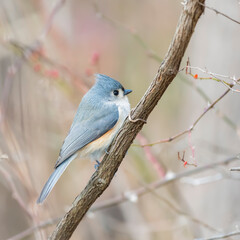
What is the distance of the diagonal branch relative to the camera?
1.96m

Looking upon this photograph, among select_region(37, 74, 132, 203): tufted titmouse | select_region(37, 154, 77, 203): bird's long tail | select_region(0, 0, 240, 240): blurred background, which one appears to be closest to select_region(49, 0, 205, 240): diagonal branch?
select_region(37, 154, 77, 203): bird's long tail

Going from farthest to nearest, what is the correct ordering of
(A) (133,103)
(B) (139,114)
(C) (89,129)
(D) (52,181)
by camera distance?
(A) (133,103) → (C) (89,129) → (D) (52,181) → (B) (139,114)

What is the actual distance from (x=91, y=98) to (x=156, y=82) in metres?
1.15

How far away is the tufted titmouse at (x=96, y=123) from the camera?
3.03 m

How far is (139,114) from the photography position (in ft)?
7.48

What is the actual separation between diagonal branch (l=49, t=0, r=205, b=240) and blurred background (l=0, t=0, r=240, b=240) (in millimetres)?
737

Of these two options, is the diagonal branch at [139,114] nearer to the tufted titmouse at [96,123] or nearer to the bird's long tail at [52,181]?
the bird's long tail at [52,181]

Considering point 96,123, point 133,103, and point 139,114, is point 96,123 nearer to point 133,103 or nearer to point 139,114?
point 139,114

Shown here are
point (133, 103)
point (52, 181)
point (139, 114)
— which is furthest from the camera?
point (133, 103)

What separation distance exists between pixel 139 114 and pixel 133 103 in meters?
3.72

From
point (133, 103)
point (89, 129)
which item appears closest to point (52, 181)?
point (89, 129)

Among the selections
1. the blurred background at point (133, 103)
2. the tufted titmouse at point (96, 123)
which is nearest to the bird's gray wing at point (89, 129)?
the tufted titmouse at point (96, 123)

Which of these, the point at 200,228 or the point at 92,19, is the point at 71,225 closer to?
the point at 200,228

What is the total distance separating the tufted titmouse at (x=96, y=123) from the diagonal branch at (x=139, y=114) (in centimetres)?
42
